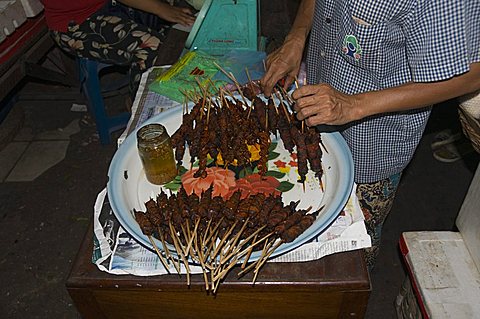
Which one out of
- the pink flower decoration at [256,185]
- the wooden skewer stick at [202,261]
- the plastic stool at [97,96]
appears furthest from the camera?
the plastic stool at [97,96]

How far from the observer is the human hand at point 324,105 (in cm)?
140

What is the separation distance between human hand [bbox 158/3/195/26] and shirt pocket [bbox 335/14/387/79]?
1.58m

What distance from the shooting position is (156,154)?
1.48 metres

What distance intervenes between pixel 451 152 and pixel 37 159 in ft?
11.4

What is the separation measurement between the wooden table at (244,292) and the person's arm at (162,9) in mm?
2110

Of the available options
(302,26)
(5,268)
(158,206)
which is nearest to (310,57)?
(302,26)

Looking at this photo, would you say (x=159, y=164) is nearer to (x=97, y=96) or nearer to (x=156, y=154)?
(x=156, y=154)

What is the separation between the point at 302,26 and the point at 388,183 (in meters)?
Result: 0.81

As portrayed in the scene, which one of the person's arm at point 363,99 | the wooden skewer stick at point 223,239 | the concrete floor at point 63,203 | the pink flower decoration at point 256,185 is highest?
the person's arm at point 363,99

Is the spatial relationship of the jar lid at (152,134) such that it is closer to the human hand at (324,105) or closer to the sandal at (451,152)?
the human hand at (324,105)

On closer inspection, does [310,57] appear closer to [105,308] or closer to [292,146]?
[292,146]

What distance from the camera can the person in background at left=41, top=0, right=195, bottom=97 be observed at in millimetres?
3184

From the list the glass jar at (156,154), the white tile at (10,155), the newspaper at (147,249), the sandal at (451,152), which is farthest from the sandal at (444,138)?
the white tile at (10,155)

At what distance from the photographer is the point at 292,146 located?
1.65m
